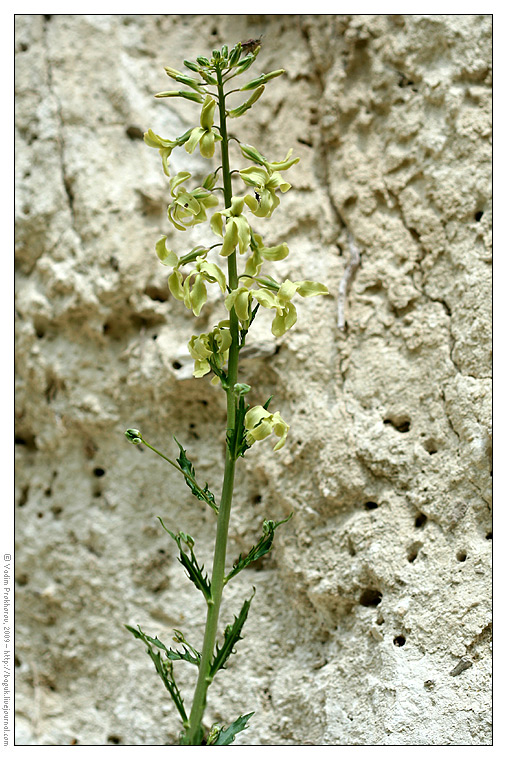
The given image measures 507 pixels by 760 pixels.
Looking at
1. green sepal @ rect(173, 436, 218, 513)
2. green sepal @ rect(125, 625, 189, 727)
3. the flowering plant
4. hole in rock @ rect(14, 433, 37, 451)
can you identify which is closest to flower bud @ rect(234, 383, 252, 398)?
the flowering plant

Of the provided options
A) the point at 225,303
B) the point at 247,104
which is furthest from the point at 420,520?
the point at 247,104

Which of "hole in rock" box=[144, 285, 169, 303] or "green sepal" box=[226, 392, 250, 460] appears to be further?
"hole in rock" box=[144, 285, 169, 303]

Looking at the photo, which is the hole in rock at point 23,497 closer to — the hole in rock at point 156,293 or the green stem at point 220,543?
the hole in rock at point 156,293

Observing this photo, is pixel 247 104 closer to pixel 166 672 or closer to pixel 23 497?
pixel 166 672

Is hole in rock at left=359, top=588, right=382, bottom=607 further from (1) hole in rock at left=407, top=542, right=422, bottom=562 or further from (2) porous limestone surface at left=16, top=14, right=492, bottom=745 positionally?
(1) hole in rock at left=407, top=542, right=422, bottom=562

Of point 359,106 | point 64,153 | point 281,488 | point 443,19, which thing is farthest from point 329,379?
point 64,153

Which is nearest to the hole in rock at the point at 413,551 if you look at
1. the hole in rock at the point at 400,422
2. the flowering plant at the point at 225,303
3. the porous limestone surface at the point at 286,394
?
the porous limestone surface at the point at 286,394
